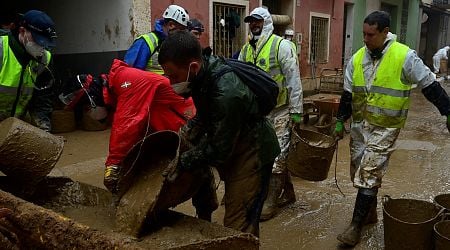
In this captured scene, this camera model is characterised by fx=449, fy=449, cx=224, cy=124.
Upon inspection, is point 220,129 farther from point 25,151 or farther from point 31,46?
point 31,46

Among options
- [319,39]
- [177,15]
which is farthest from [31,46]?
[319,39]

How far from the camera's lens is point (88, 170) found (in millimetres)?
5363

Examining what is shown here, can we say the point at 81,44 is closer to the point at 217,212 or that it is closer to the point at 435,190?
the point at 217,212

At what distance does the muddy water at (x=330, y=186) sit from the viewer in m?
3.71

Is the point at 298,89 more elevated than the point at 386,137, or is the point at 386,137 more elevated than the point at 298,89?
the point at 298,89

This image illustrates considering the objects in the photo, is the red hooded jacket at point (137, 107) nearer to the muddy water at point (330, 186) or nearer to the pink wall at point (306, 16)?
the muddy water at point (330, 186)

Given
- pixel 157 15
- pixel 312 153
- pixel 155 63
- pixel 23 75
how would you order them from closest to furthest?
pixel 23 75 → pixel 312 153 → pixel 155 63 → pixel 157 15

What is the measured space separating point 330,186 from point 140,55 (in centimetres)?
253

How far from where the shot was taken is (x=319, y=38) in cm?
1310

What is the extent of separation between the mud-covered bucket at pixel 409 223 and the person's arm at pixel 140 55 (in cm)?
227

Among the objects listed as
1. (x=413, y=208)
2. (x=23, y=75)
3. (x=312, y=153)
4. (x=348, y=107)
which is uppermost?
(x=23, y=75)

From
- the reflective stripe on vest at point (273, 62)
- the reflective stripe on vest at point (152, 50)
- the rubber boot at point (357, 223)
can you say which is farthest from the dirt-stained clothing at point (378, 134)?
the reflective stripe on vest at point (152, 50)

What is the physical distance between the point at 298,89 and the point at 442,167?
2781 millimetres

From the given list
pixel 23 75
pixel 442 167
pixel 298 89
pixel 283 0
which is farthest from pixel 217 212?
pixel 283 0
